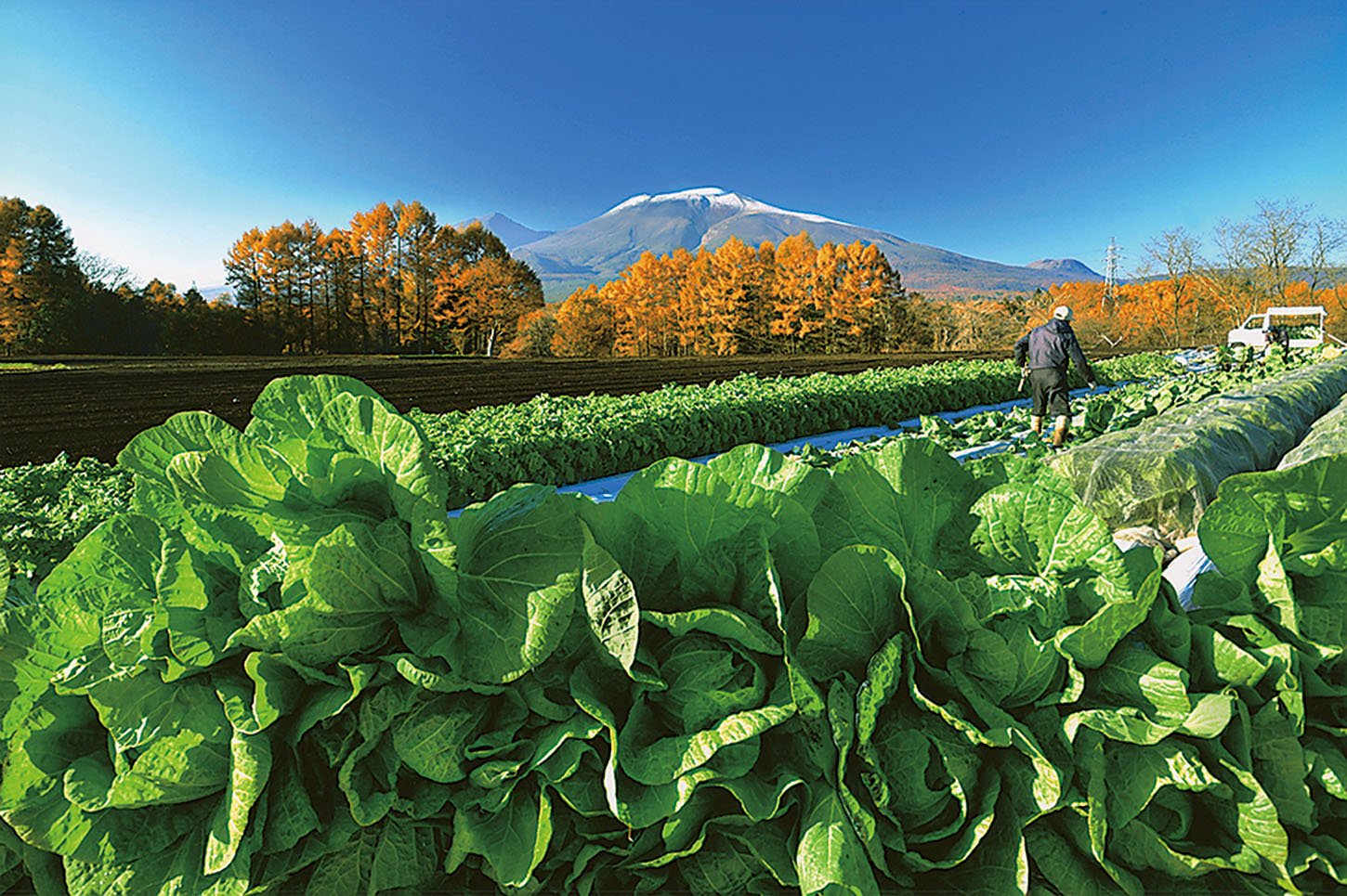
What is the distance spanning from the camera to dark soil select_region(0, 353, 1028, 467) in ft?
37.4

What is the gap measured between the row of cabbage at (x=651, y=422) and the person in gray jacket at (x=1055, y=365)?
10.7ft

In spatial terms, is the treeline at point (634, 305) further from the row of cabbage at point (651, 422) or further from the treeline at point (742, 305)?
the row of cabbage at point (651, 422)

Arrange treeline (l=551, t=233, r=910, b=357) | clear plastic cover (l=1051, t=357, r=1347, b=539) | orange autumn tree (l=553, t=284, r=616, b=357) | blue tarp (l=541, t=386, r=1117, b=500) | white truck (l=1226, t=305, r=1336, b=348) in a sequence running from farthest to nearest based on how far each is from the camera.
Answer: orange autumn tree (l=553, t=284, r=616, b=357) → treeline (l=551, t=233, r=910, b=357) → white truck (l=1226, t=305, r=1336, b=348) → blue tarp (l=541, t=386, r=1117, b=500) → clear plastic cover (l=1051, t=357, r=1347, b=539)

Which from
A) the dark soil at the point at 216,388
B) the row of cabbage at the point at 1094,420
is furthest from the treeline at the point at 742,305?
the row of cabbage at the point at 1094,420

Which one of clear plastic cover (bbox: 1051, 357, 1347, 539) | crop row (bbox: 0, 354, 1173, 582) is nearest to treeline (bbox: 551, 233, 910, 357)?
crop row (bbox: 0, 354, 1173, 582)

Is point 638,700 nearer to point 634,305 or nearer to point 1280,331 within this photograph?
point 1280,331

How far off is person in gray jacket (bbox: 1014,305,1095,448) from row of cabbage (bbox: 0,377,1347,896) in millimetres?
8433

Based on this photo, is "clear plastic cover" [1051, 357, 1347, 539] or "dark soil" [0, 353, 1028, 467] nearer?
"clear plastic cover" [1051, 357, 1347, 539]

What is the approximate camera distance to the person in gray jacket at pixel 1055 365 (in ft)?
28.5

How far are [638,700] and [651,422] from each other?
24.1 ft

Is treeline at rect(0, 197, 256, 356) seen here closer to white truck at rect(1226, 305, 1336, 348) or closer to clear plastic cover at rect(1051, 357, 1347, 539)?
clear plastic cover at rect(1051, 357, 1347, 539)

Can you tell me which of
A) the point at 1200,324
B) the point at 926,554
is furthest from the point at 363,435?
the point at 1200,324

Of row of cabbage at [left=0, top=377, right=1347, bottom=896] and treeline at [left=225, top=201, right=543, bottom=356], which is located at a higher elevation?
treeline at [left=225, top=201, right=543, bottom=356]

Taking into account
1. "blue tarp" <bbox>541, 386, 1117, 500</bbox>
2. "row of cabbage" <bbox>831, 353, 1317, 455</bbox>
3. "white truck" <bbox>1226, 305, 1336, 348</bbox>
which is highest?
"white truck" <bbox>1226, 305, 1336, 348</bbox>
